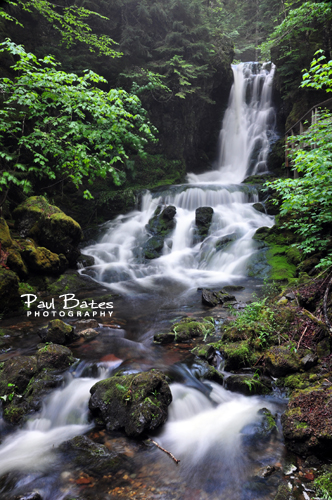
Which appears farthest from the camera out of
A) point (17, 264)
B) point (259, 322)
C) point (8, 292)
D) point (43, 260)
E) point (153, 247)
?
point (153, 247)

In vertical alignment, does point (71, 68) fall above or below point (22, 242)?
above

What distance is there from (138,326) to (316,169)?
184 inches

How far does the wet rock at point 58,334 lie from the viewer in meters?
5.07

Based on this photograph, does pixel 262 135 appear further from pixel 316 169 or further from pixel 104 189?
pixel 316 169

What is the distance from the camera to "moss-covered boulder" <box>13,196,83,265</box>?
9023mm

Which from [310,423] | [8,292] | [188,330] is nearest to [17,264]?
[8,292]

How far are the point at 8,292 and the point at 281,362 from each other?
5.96 m

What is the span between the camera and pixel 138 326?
20.8ft

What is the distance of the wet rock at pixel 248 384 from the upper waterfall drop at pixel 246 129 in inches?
650

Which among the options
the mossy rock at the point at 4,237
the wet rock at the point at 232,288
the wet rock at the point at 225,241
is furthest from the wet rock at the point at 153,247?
the mossy rock at the point at 4,237

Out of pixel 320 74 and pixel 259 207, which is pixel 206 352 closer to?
pixel 320 74

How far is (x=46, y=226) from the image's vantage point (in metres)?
9.20

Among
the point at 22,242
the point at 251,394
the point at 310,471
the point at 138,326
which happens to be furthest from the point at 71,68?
the point at 310,471

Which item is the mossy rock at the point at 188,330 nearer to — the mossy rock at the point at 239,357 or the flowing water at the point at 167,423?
the flowing water at the point at 167,423
